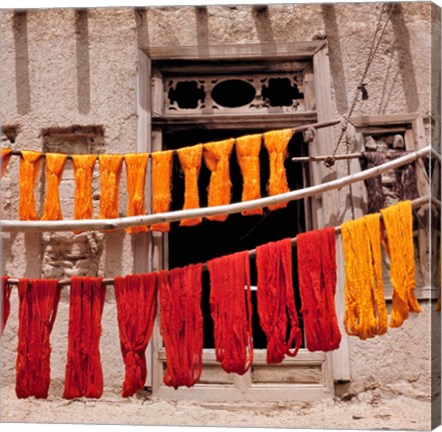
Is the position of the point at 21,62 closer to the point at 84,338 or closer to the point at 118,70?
the point at 118,70

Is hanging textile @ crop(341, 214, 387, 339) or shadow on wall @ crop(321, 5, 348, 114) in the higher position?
shadow on wall @ crop(321, 5, 348, 114)

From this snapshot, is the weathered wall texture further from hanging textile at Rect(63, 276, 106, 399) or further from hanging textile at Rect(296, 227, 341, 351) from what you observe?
hanging textile at Rect(296, 227, 341, 351)

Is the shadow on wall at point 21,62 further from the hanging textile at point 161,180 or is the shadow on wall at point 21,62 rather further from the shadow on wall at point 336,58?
the shadow on wall at point 336,58

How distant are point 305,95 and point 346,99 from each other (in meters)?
0.23

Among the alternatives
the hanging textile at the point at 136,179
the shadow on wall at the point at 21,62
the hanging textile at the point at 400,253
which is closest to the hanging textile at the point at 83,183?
the hanging textile at the point at 136,179

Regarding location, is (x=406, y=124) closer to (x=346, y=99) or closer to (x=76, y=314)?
(x=346, y=99)

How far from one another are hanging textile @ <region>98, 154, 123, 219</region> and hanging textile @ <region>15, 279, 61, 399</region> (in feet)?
1.84

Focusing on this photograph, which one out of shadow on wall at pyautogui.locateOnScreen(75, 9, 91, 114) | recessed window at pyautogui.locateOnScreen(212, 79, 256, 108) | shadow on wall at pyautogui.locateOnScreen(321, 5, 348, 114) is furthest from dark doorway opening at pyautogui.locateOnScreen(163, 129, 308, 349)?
shadow on wall at pyautogui.locateOnScreen(75, 9, 91, 114)

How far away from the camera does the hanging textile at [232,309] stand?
2.82 m

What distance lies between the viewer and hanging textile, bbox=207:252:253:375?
9.25 ft

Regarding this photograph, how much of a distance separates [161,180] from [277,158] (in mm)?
555

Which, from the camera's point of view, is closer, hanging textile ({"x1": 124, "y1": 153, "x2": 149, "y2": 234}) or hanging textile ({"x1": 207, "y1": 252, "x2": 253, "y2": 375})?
hanging textile ({"x1": 207, "y1": 252, "x2": 253, "y2": 375})

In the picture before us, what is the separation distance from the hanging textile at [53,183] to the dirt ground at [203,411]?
2.80 ft

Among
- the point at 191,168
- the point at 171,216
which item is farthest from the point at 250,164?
the point at 171,216
